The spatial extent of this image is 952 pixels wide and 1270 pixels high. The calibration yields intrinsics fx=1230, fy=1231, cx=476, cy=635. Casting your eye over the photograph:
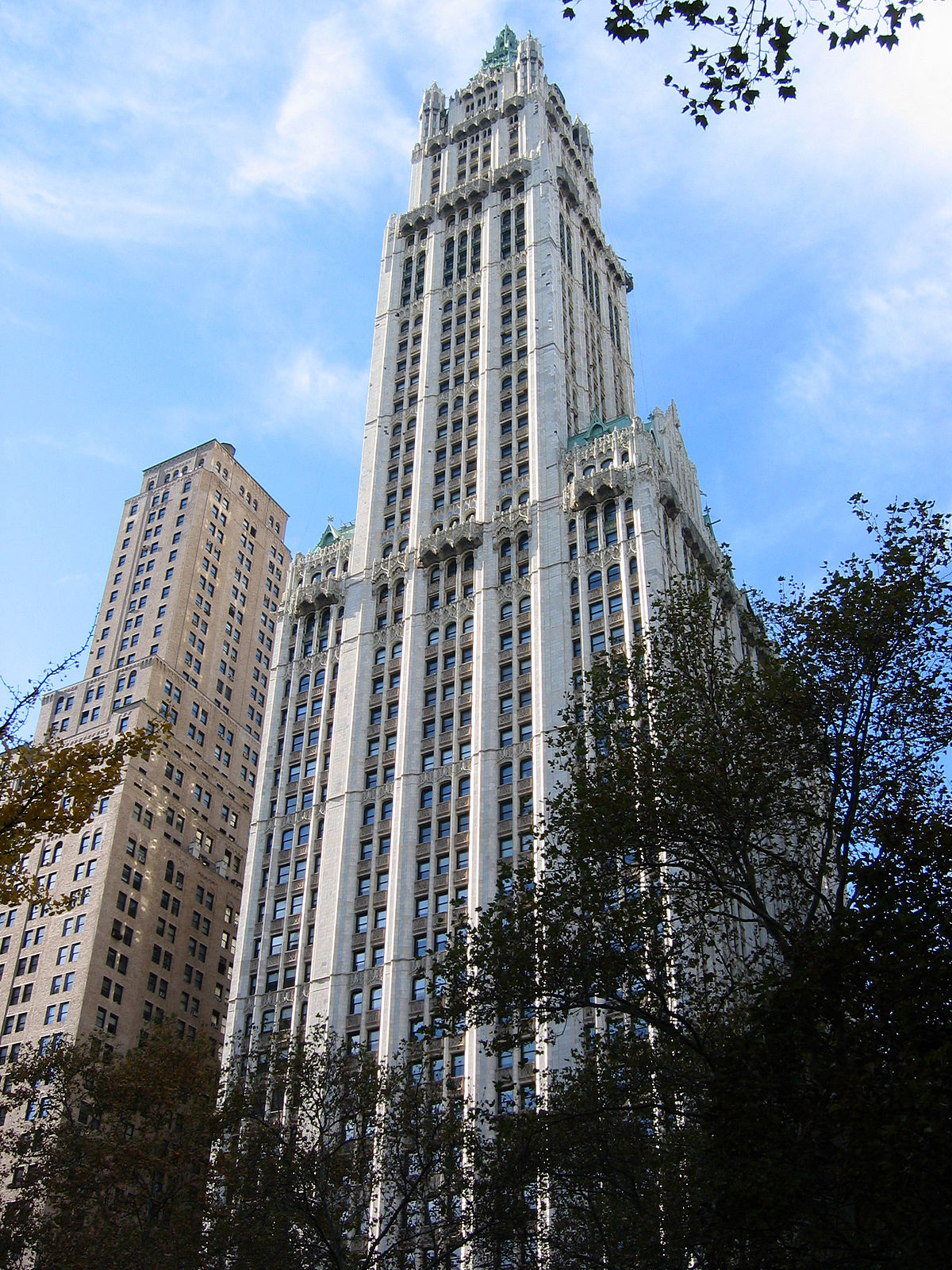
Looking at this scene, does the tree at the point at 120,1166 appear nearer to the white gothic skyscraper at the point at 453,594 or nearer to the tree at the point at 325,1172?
the tree at the point at 325,1172

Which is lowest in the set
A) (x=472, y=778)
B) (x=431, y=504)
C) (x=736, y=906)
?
(x=736, y=906)

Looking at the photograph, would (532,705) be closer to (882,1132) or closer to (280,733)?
(280,733)

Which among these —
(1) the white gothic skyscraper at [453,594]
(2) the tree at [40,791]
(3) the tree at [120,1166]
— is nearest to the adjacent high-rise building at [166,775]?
(1) the white gothic skyscraper at [453,594]

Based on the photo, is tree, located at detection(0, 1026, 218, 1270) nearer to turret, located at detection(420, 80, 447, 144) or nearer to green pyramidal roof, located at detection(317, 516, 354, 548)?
green pyramidal roof, located at detection(317, 516, 354, 548)

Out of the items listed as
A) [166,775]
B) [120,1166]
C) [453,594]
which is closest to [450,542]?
[453,594]

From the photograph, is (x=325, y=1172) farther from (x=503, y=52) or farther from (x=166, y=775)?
(x=503, y=52)

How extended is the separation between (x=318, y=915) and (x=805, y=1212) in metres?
52.6

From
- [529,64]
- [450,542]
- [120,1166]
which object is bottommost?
[120,1166]

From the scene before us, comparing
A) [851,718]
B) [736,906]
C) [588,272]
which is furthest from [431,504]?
[851,718]

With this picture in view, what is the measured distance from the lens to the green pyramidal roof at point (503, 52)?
123 metres

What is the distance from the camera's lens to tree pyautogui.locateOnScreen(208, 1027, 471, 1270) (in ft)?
122

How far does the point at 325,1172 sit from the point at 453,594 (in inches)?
1897

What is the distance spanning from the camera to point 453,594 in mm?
82438

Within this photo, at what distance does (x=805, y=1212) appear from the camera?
70.5 ft
